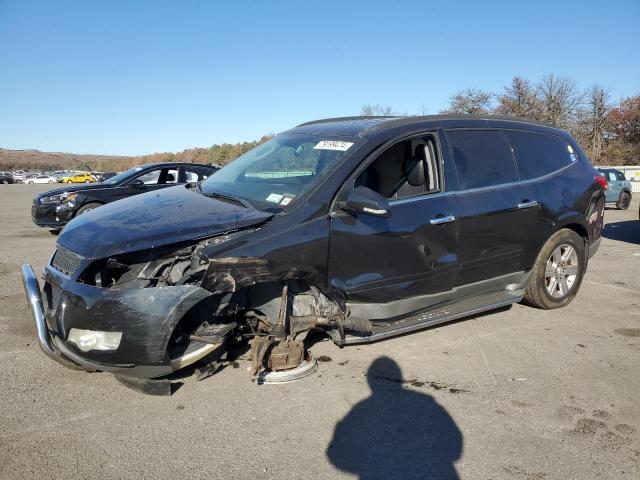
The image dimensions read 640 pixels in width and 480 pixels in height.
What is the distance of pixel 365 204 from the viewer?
353 cm

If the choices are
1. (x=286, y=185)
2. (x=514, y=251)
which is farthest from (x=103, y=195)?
(x=514, y=251)

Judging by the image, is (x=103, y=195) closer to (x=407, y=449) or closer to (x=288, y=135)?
(x=288, y=135)

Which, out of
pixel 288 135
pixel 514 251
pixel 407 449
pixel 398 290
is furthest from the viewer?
pixel 288 135

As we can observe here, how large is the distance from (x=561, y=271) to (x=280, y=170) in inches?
124

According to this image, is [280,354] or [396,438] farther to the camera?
[280,354]

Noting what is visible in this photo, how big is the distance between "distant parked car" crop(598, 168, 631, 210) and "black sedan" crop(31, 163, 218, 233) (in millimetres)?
15312

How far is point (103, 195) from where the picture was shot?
10484mm

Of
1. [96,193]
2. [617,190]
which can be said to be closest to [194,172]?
[96,193]

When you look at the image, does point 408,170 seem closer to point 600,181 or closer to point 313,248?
point 313,248

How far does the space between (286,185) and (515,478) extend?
97.0 inches

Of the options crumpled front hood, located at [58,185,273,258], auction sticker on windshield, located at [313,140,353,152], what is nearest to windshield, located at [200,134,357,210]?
auction sticker on windshield, located at [313,140,353,152]

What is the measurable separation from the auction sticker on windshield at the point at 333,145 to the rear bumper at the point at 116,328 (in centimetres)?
168

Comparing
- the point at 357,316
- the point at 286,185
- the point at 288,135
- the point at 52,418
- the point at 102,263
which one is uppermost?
the point at 288,135

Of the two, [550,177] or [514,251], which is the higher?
[550,177]
